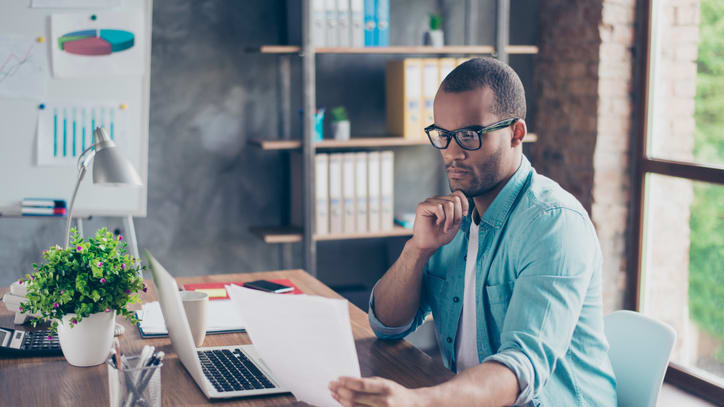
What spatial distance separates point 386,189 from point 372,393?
2.41m

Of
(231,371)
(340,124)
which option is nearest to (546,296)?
(231,371)

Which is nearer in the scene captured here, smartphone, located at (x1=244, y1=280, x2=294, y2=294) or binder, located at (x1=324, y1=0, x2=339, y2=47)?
smartphone, located at (x1=244, y1=280, x2=294, y2=294)

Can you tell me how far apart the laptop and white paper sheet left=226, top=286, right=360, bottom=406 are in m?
0.11

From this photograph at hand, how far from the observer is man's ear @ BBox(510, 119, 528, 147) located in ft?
Answer: 5.14

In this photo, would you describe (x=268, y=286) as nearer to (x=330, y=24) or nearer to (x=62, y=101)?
(x=62, y=101)

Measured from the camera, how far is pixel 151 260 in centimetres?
133

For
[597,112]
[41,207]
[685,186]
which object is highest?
[597,112]

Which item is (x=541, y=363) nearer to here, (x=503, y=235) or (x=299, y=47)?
(x=503, y=235)

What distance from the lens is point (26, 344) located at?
5.28 feet

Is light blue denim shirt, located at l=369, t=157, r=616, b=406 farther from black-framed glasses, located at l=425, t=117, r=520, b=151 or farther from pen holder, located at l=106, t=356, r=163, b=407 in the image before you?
pen holder, located at l=106, t=356, r=163, b=407

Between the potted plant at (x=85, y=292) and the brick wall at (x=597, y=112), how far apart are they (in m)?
2.58

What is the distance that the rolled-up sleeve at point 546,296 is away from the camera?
4.17 feet

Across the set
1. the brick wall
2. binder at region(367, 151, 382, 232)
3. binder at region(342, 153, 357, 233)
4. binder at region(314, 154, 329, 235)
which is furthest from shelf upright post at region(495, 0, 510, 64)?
binder at region(314, 154, 329, 235)

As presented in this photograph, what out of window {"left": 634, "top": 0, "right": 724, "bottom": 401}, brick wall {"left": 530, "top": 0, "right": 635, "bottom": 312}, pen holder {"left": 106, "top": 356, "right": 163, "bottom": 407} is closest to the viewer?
pen holder {"left": 106, "top": 356, "right": 163, "bottom": 407}
